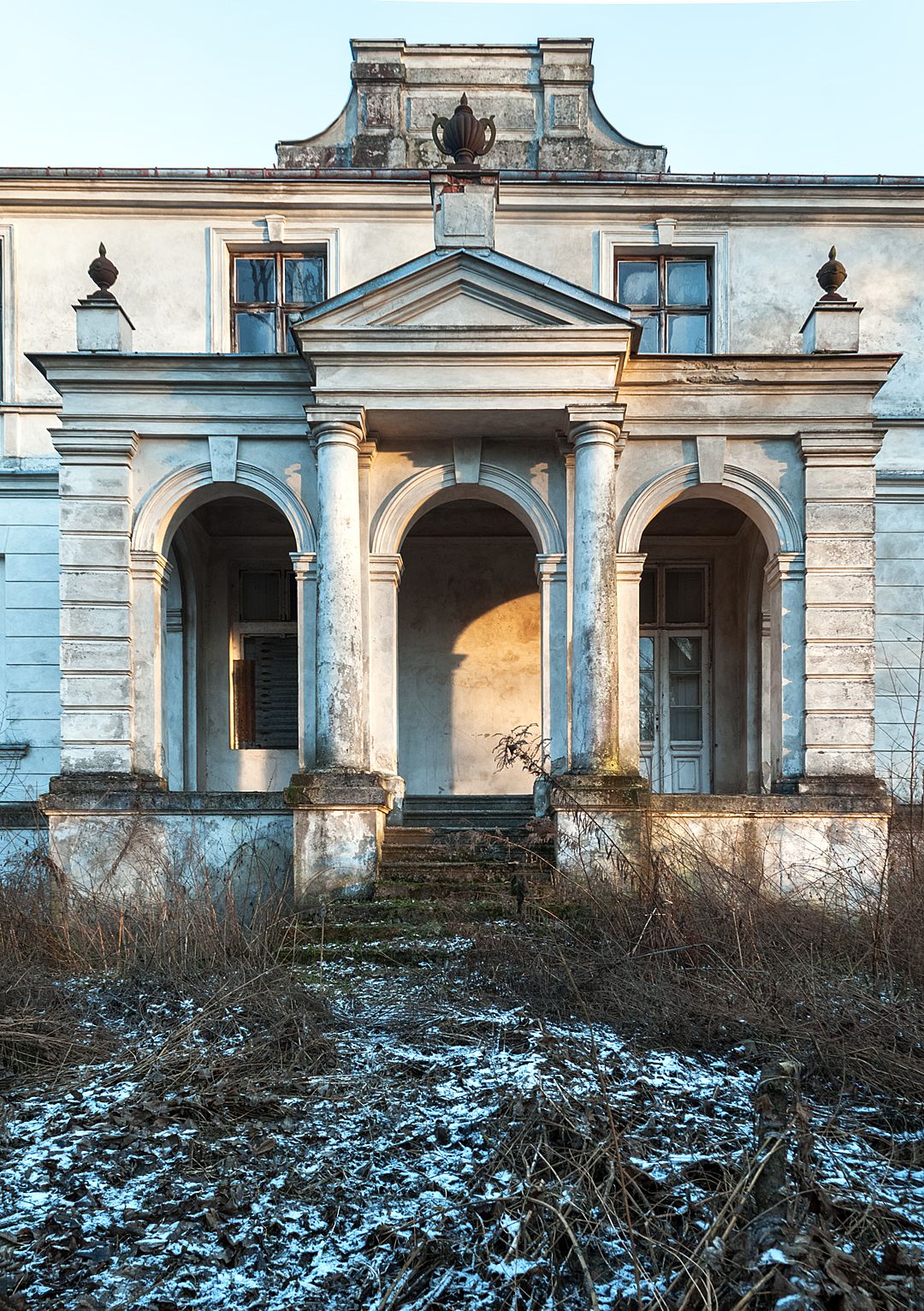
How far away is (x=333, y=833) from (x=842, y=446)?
231 inches

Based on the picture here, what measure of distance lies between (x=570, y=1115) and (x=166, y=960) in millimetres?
3476

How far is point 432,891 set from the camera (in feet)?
30.0

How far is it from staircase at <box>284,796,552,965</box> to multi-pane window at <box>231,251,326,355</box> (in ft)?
22.1

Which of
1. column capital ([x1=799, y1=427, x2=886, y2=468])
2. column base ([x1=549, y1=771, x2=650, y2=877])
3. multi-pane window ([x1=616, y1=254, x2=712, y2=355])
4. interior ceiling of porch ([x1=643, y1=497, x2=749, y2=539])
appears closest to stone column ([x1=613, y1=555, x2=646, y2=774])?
column base ([x1=549, y1=771, x2=650, y2=877])

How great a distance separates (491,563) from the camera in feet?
46.0

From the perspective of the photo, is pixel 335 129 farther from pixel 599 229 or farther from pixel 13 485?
pixel 13 485

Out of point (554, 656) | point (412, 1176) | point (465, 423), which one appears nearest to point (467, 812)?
point (554, 656)

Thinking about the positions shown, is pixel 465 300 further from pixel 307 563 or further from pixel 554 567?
pixel 307 563

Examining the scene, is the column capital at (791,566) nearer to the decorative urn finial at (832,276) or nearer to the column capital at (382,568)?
the decorative urn finial at (832,276)

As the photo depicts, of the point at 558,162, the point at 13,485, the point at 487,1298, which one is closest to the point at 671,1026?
the point at 487,1298

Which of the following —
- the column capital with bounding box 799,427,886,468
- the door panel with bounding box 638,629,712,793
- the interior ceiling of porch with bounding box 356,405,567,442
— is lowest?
the door panel with bounding box 638,629,712,793

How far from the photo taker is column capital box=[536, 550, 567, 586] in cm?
1073

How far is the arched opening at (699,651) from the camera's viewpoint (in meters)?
13.8

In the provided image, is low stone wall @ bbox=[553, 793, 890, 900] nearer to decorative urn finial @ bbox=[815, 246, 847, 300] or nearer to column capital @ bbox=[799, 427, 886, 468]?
column capital @ bbox=[799, 427, 886, 468]
